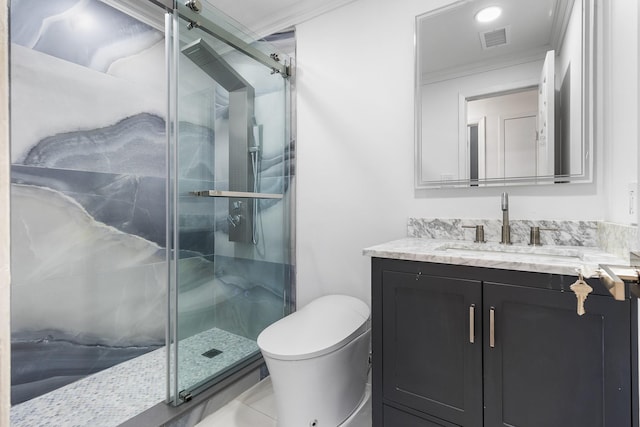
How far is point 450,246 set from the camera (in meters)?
1.47

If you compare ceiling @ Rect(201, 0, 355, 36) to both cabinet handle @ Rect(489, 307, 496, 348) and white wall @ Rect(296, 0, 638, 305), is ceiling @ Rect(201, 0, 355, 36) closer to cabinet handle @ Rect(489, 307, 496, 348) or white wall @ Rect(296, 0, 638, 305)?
white wall @ Rect(296, 0, 638, 305)

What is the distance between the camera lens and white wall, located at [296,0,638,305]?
5.33ft

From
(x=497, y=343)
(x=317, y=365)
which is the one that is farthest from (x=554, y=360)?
(x=317, y=365)

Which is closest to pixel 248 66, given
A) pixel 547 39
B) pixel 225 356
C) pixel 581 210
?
pixel 547 39

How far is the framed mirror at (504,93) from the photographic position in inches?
53.3

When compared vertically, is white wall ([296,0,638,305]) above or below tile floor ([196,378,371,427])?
above

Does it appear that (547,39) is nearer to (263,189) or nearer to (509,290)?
(509,290)

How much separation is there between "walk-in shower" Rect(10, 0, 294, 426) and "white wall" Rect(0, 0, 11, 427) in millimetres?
1059

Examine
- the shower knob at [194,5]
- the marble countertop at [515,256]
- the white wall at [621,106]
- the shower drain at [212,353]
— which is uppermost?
the shower knob at [194,5]

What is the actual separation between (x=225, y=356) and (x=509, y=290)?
1487mm

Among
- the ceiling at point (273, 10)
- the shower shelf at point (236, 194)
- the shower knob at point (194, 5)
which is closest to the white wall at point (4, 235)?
the shower shelf at point (236, 194)

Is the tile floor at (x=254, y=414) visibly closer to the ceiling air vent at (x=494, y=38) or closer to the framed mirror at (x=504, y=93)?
the framed mirror at (x=504, y=93)

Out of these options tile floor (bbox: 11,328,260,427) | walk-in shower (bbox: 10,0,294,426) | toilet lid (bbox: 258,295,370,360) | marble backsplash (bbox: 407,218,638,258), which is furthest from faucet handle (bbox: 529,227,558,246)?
tile floor (bbox: 11,328,260,427)

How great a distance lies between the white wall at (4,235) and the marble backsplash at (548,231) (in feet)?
4.82
